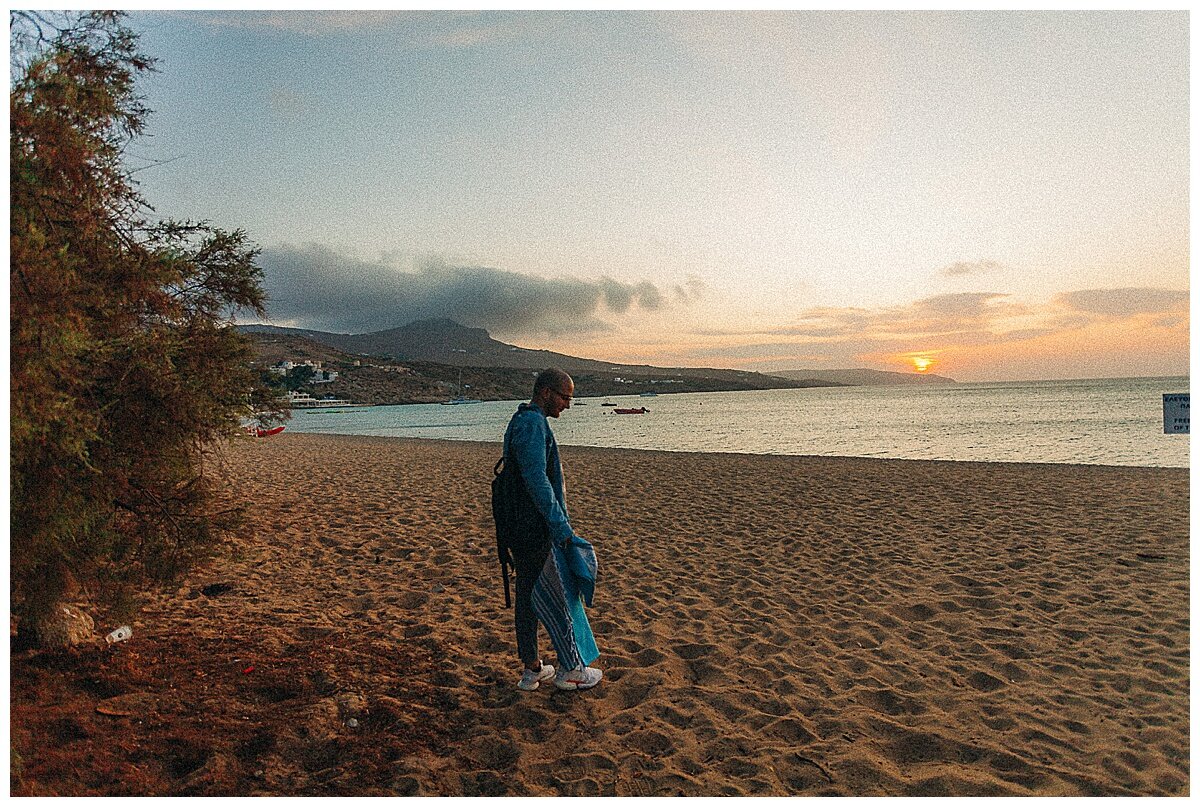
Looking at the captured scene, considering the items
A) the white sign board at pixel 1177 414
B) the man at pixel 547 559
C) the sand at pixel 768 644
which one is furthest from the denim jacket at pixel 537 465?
the white sign board at pixel 1177 414

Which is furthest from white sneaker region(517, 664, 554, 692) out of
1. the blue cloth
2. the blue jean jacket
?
the blue jean jacket

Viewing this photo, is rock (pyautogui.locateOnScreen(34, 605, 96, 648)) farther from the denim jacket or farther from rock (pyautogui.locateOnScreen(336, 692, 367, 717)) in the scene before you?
the denim jacket

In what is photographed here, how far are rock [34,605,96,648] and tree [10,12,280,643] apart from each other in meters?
0.17

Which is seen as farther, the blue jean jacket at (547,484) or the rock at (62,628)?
the rock at (62,628)

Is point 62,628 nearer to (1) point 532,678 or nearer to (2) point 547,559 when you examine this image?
(1) point 532,678

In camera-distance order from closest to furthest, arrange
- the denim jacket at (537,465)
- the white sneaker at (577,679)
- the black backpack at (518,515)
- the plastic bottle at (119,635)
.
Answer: the denim jacket at (537,465), the black backpack at (518,515), the white sneaker at (577,679), the plastic bottle at (119,635)

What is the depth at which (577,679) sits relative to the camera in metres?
4.32

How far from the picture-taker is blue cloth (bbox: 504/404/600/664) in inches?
157

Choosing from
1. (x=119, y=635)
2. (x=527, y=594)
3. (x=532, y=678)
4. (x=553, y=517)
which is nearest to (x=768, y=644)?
(x=532, y=678)

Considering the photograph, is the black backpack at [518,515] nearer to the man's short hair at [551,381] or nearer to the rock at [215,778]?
the man's short hair at [551,381]

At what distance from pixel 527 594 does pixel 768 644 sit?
2.07m

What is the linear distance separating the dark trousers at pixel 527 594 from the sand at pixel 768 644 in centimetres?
27

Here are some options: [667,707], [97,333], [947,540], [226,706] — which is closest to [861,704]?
[667,707]

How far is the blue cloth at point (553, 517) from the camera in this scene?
3986mm
